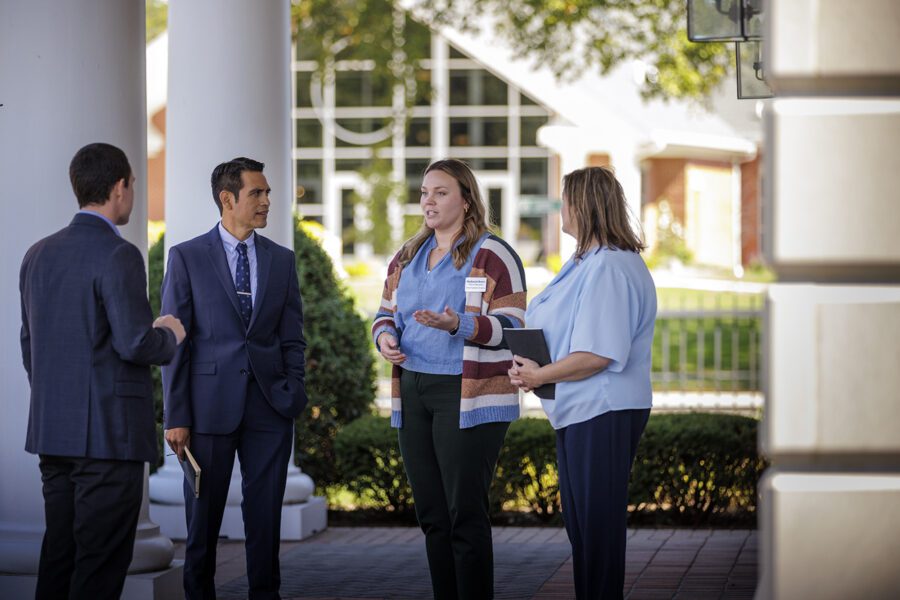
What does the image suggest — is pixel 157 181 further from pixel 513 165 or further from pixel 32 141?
pixel 32 141

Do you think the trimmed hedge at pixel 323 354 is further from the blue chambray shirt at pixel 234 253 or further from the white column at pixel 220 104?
the blue chambray shirt at pixel 234 253

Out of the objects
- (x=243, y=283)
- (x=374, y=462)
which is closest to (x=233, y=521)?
(x=374, y=462)

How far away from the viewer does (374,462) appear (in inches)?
336

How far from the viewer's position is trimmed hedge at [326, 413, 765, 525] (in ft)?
27.1

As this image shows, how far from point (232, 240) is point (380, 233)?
30.5 metres

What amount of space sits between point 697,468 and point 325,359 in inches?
98.3

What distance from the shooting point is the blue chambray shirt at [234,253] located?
5301 mm

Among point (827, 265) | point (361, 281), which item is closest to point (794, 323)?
point (827, 265)

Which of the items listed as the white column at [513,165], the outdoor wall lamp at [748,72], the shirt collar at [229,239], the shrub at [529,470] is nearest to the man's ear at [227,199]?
the shirt collar at [229,239]

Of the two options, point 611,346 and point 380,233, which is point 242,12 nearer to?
point 611,346

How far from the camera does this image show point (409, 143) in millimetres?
38750

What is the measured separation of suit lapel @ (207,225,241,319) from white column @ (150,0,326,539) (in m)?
2.08

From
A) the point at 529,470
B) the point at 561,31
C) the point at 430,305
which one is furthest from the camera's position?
the point at 561,31

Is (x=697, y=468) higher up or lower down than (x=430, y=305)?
lower down
